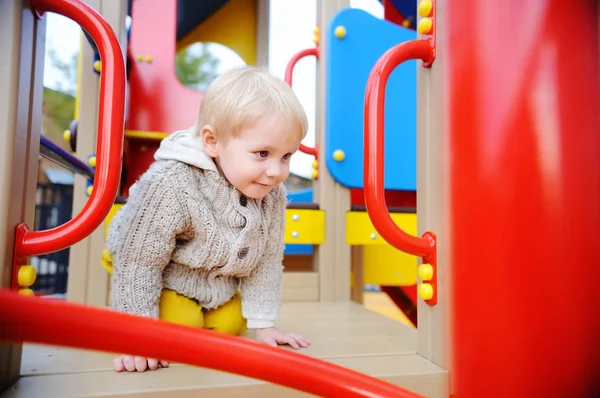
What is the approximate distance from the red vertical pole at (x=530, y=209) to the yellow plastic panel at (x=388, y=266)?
1133mm

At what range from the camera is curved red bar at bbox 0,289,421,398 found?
30 cm

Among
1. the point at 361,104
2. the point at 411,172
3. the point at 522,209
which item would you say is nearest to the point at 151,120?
the point at 361,104

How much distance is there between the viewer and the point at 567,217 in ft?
2.21

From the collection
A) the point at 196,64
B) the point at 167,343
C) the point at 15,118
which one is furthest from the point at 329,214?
the point at 196,64

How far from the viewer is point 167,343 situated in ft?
1.14

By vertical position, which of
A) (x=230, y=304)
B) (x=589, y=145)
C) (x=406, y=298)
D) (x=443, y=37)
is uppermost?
(x=443, y=37)

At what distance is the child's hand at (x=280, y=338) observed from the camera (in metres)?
0.82

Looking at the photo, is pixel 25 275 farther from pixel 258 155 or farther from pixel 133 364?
pixel 258 155

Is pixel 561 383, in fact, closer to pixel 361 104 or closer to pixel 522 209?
pixel 522 209

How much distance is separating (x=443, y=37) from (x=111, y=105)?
1.69 feet

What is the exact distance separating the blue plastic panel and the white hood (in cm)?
69

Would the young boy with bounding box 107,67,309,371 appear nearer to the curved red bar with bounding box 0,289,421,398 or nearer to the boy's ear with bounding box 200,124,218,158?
the boy's ear with bounding box 200,124,218,158

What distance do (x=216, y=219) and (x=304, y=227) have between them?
61 cm

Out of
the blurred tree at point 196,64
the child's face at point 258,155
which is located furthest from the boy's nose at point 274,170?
the blurred tree at point 196,64
